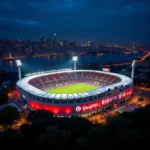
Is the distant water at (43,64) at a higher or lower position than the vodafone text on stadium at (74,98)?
lower

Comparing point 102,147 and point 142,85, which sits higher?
point 102,147

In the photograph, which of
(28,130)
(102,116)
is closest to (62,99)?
(102,116)

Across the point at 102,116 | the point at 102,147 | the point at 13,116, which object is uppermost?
the point at 102,147

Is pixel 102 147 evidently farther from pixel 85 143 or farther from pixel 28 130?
pixel 28 130

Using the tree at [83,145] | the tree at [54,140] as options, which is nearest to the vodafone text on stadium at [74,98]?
the tree at [54,140]

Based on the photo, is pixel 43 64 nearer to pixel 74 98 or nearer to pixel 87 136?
pixel 74 98

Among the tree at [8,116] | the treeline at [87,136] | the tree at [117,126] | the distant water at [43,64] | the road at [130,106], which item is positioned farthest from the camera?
the distant water at [43,64]

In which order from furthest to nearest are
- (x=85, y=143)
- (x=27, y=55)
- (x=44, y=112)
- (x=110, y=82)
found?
(x=27, y=55), (x=110, y=82), (x=44, y=112), (x=85, y=143)

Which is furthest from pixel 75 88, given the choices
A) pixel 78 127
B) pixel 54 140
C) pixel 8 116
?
pixel 54 140

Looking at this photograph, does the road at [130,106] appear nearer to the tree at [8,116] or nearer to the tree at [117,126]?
the tree at [117,126]
